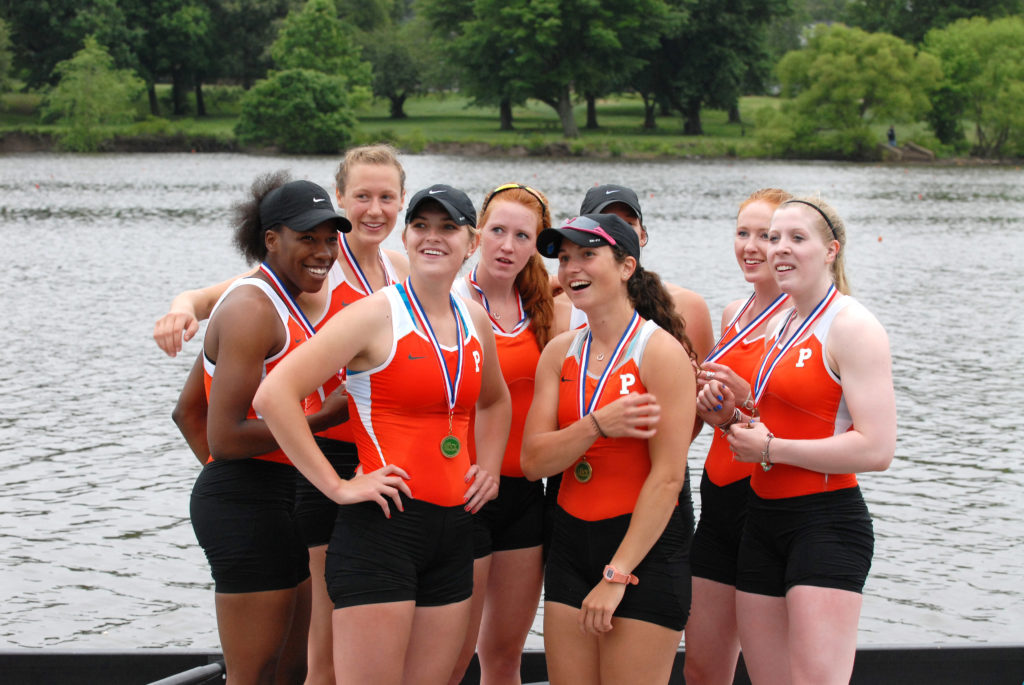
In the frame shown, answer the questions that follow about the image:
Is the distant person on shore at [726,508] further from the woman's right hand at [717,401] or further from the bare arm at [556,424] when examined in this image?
the bare arm at [556,424]

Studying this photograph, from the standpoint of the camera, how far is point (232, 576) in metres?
4.43

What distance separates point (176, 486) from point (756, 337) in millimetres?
9589

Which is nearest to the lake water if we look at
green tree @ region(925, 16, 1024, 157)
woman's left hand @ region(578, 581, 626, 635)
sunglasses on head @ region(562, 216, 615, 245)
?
woman's left hand @ region(578, 581, 626, 635)

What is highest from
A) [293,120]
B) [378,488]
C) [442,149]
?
[293,120]

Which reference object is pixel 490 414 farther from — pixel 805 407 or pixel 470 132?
pixel 470 132

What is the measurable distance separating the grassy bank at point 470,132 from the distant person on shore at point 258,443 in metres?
62.8

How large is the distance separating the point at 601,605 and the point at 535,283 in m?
1.70

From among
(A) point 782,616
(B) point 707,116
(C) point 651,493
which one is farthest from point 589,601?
(B) point 707,116

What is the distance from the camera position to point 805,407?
14.3 ft

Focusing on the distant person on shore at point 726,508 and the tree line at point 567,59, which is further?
the tree line at point 567,59

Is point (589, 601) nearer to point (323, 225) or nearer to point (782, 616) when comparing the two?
point (782, 616)

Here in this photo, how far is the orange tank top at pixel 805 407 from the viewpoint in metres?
4.30

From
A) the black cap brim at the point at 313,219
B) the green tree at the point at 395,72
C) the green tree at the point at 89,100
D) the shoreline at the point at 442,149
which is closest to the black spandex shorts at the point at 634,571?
the black cap brim at the point at 313,219

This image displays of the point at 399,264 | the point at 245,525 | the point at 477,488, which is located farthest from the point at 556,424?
the point at 399,264
